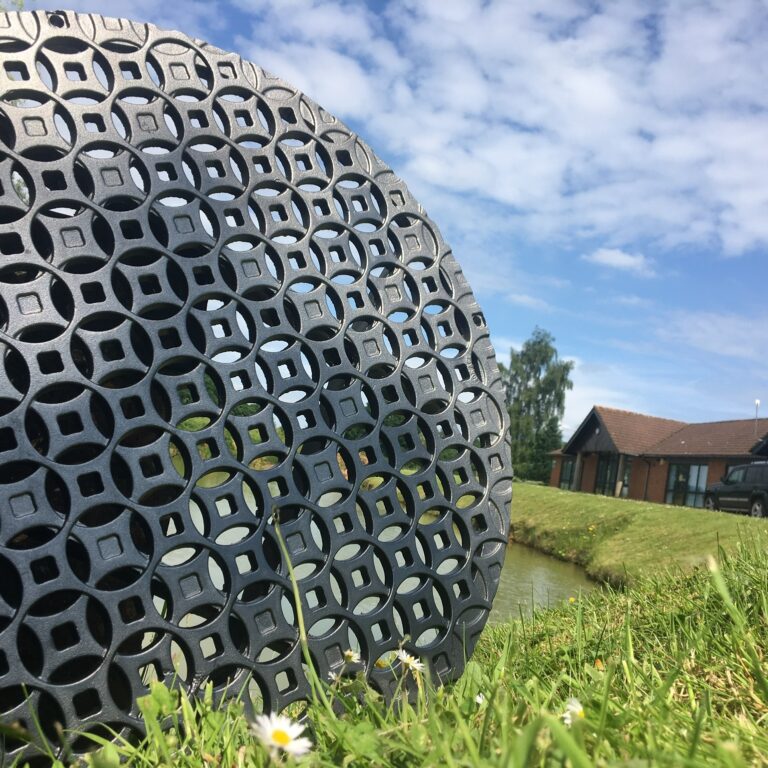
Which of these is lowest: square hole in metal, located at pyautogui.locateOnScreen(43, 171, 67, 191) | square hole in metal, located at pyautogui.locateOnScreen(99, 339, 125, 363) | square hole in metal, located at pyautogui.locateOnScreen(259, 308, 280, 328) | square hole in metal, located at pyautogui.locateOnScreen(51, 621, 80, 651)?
square hole in metal, located at pyautogui.locateOnScreen(51, 621, 80, 651)

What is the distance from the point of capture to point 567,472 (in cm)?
3597

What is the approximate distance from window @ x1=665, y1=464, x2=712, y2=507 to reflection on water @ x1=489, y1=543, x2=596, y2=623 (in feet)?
49.6

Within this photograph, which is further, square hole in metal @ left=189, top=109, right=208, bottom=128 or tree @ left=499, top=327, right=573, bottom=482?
tree @ left=499, top=327, right=573, bottom=482

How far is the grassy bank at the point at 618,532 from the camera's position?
11383mm

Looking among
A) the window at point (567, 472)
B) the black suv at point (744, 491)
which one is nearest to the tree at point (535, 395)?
the window at point (567, 472)

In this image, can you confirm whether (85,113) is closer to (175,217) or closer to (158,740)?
(175,217)

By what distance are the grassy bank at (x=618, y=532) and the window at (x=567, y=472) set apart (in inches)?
553

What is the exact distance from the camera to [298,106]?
10.4ft

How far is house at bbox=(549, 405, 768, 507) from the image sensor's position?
27.4 m

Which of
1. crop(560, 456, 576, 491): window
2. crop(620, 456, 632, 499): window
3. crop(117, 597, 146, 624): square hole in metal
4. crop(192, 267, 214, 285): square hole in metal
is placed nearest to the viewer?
crop(117, 597, 146, 624): square hole in metal

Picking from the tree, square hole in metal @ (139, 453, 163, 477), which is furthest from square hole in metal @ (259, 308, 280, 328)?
the tree

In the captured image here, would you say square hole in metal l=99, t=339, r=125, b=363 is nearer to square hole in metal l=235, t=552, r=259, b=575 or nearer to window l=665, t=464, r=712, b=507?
square hole in metal l=235, t=552, r=259, b=575

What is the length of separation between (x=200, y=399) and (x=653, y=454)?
3023 centimetres

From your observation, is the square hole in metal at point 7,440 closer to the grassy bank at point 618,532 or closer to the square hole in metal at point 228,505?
the square hole in metal at point 228,505
